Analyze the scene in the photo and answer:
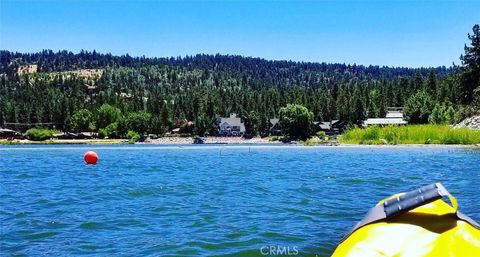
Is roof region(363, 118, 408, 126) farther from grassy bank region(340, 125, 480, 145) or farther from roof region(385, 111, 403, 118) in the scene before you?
grassy bank region(340, 125, 480, 145)

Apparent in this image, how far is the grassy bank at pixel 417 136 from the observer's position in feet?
A: 164

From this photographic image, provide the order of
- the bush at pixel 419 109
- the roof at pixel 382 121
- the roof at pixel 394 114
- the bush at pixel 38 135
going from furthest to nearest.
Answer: the bush at pixel 38 135 < the roof at pixel 394 114 < the roof at pixel 382 121 < the bush at pixel 419 109

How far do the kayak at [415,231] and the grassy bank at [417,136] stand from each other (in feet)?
158

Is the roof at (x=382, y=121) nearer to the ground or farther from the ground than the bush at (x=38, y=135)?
farther from the ground

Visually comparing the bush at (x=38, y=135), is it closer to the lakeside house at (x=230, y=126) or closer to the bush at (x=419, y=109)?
the lakeside house at (x=230, y=126)

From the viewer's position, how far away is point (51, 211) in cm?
1270

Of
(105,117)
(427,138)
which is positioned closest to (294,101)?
(105,117)

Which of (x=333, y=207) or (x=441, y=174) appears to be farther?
(x=441, y=174)

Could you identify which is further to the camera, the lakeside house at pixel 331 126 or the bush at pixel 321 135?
the lakeside house at pixel 331 126

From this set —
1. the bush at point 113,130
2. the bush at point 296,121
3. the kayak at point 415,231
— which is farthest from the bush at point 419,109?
the kayak at point 415,231

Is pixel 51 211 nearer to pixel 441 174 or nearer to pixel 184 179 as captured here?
pixel 184 179

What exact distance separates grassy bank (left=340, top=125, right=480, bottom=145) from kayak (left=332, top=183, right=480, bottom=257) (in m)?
48.2

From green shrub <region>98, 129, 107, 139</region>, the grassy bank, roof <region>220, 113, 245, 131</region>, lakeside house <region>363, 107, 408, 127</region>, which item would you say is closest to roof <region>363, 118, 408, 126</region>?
lakeside house <region>363, 107, 408, 127</region>

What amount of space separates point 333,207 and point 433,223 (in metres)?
7.93
